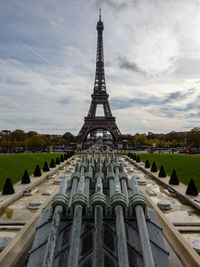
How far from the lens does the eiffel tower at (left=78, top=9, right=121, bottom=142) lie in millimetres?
62938

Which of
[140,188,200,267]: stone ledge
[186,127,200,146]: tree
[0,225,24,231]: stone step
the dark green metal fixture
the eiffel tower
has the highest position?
the eiffel tower

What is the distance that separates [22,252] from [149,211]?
3.00 meters

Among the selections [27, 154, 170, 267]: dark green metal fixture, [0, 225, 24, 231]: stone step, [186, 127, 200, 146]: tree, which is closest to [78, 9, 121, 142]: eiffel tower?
[186, 127, 200, 146]: tree

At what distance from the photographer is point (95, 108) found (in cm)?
6619

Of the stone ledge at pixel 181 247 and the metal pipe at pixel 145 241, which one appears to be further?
the stone ledge at pixel 181 247

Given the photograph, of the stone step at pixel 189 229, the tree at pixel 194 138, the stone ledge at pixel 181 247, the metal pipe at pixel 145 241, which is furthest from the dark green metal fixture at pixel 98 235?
the tree at pixel 194 138

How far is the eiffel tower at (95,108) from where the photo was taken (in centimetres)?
6294

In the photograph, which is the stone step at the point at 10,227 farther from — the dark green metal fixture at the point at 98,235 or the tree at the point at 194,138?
the tree at the point at 194,138

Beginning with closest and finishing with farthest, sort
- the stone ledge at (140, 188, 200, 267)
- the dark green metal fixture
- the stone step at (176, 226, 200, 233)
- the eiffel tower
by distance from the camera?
the dark green metal fixture
the stone ledge at (140, 188, 200, 267)
the stone step at (176, 226, 200, 233)
the eiffel tower

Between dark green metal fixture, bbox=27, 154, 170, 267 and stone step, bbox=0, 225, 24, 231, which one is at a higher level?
dark green metal fixture, bbox=27, 154, 170, 267

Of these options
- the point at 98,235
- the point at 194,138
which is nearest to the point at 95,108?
the point at 194,138

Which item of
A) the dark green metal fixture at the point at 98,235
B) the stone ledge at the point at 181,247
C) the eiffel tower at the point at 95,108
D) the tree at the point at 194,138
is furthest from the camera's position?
the eiffel tower at the point at 95,108

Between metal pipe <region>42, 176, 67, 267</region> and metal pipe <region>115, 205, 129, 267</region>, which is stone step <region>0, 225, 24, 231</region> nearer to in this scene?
metal pipe <region>42, 176, 67, 267</region>

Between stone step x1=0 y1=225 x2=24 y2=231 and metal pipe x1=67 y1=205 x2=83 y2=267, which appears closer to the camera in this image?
metal pipe x1=67 y1=205 x2=83 y2=267
